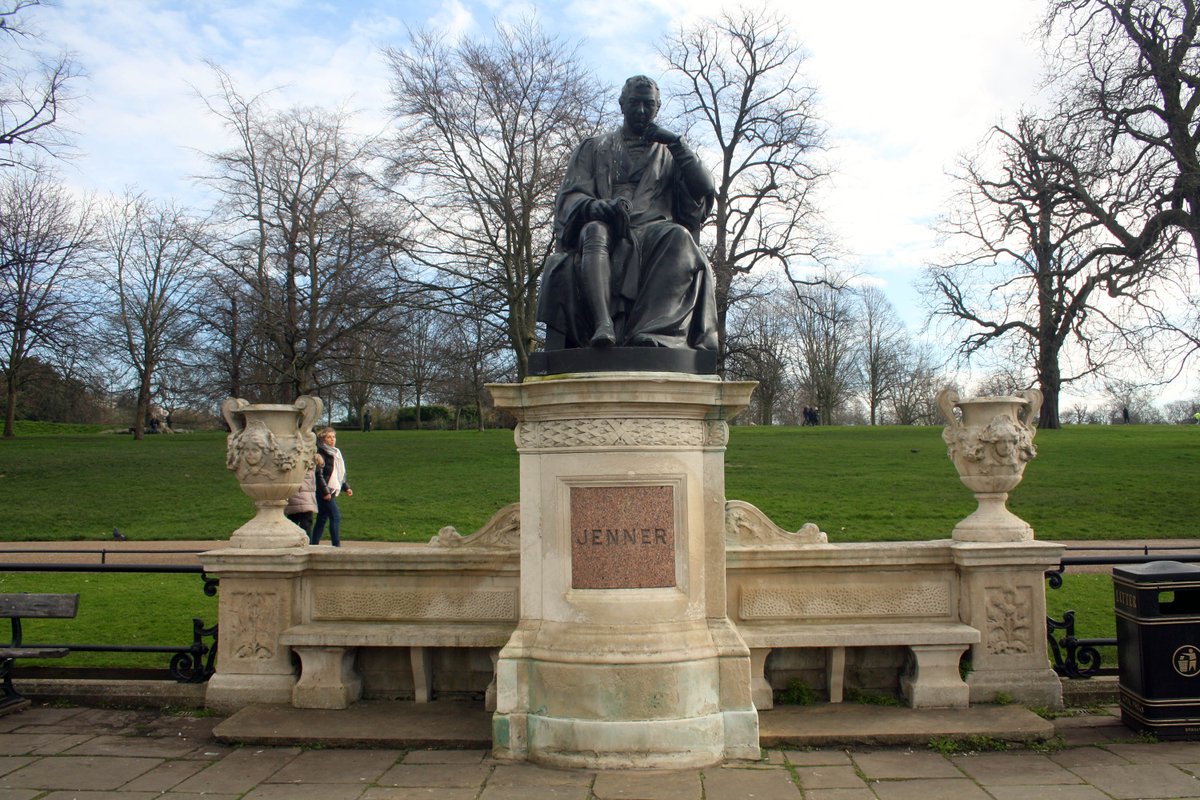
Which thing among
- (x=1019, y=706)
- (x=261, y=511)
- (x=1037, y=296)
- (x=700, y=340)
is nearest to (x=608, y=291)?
(x=700, y=340)

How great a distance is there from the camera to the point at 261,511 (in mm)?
6398

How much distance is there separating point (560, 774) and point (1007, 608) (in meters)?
3.17

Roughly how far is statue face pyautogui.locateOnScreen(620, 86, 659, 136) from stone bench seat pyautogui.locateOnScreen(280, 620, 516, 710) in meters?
3.42

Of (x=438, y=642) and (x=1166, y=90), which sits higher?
(x=1166, y=90)

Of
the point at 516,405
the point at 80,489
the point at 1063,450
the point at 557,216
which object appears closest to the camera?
the point at 516,405

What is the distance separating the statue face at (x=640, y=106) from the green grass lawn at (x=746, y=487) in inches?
346

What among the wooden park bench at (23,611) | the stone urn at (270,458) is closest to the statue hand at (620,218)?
the stone urn at (270,458)

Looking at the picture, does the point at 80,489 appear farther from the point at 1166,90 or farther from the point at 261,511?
the point at 1166,90

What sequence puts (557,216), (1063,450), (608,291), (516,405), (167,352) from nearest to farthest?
(516,405), (608,291), (557,216), (1063,450), (167,352)

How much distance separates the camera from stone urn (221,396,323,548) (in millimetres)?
6219

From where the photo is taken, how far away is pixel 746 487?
64.2 ft

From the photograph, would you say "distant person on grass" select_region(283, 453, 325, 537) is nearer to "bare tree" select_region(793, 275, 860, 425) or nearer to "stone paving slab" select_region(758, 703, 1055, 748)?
"stone paving slab" select_region(758, 703, 1055, 748)

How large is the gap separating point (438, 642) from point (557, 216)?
2.87 meters

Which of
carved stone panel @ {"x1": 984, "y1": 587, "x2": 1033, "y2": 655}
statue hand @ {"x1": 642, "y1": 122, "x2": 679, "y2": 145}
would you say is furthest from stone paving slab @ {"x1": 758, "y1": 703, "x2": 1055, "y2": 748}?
statue hand @ {"x1": 642, "y1": 122, "x2": 679, "y2": 145}
